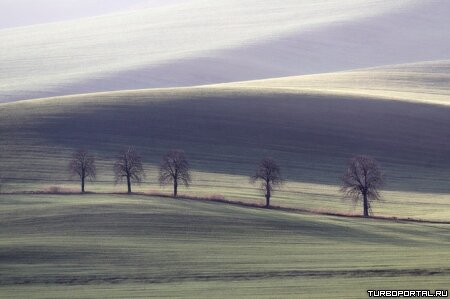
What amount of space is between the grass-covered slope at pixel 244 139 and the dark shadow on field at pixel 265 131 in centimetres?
6

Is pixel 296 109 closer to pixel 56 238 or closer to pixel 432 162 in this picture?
pixel 432 162

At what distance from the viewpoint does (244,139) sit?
51.9 m

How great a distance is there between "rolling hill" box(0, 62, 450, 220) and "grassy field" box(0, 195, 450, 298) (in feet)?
17.4

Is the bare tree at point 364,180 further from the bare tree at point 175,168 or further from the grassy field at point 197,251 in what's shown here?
the bare tree at point 175,168

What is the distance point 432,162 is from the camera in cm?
4828

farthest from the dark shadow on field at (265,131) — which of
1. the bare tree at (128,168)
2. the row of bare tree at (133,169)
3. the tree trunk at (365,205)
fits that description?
the tree trunk at (365,205)

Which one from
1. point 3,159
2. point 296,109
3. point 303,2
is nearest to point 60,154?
point 3,159

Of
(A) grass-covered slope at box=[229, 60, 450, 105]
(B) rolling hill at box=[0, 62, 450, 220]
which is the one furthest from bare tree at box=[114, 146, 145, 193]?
(A) grass-covered slope at box=[229, 60, 450, 105]

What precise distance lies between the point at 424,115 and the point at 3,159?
25.5m

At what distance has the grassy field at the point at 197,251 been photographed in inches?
931

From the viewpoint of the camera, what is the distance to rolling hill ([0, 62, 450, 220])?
42.4 meters

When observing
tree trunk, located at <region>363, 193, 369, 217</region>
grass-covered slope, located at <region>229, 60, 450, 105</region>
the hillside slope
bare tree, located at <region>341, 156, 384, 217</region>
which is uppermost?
the hillside slope

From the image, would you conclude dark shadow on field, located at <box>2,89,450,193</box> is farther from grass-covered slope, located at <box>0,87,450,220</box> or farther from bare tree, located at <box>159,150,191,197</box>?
bare tree, located at <box>159,150,191,197</box>

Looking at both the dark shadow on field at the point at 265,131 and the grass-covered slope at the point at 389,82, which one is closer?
the dark shadow on field at the point at 265,131
